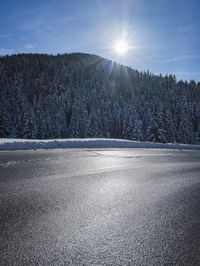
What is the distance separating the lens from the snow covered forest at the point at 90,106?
61.2 m

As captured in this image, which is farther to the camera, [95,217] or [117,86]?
[117,86]

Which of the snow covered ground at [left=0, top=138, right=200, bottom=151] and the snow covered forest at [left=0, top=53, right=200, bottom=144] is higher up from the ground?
the snow covered forest at [left=0, top=53, right=200, bottom=144]

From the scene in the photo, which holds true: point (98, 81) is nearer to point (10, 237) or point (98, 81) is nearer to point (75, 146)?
point (75, 146)

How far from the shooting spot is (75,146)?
1639 cm

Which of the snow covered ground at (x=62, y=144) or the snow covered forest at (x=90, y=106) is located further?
the snow covered forest at (x=90, y=106)

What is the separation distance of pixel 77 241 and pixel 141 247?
0.78 meters

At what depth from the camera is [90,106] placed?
124625 millimetres

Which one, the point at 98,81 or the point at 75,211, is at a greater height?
the point at 98,81

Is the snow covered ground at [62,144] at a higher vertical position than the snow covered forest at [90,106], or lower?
lower

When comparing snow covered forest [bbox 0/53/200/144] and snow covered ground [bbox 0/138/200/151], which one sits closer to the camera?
snow covered ground [bbox 0/138/200/151]

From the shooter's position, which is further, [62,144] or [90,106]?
[90,106]

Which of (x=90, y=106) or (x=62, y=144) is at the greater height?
(x=90, y=106)

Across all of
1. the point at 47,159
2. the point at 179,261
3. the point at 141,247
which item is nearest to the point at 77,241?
the point at 141,247

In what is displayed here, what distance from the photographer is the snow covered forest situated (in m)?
61.2
